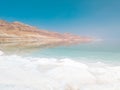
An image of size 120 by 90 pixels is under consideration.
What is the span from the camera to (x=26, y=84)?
8.05m

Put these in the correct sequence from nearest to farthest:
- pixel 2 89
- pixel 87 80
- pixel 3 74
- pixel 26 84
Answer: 1. pixel 2 89
2. pixel 26 84
3. pixel 87 80
4. pixel 3 74

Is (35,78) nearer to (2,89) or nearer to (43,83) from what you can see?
(43,83)

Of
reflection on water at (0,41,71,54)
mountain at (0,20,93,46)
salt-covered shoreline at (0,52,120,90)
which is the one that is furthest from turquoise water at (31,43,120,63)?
mountain at (0,20,93,46)

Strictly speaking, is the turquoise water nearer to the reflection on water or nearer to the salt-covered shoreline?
the reflection on water

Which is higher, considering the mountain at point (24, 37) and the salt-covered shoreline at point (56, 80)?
the mountain at point (24, 37)

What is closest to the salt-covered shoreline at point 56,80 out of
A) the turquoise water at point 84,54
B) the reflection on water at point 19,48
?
the turquoise water at point 84,54

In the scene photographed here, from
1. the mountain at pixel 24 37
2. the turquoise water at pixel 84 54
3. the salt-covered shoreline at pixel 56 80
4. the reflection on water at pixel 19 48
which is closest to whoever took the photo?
the salt-covered shoreline at pixel 56 80

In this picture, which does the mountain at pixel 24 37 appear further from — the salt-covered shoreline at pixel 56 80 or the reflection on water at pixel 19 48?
the salt-covered shoreline at pixel 56 80

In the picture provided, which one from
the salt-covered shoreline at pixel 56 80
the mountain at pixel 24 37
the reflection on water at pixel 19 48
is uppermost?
the mountain at pixel 24 37

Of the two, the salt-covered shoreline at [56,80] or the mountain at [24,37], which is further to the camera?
the mountain at [24,37]

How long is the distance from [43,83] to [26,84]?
2.23ft

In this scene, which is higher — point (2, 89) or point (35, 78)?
point (35, 78)

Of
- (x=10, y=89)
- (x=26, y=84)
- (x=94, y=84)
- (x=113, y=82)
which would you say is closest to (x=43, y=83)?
(x=26, y=84)

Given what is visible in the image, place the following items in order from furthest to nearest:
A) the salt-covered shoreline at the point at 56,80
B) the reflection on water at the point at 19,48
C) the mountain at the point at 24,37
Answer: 1. the mountain at the point at 24,37
2. the reflection on water at the point at 19,48
3. the salt-covered shoreline at the point at 56,80
